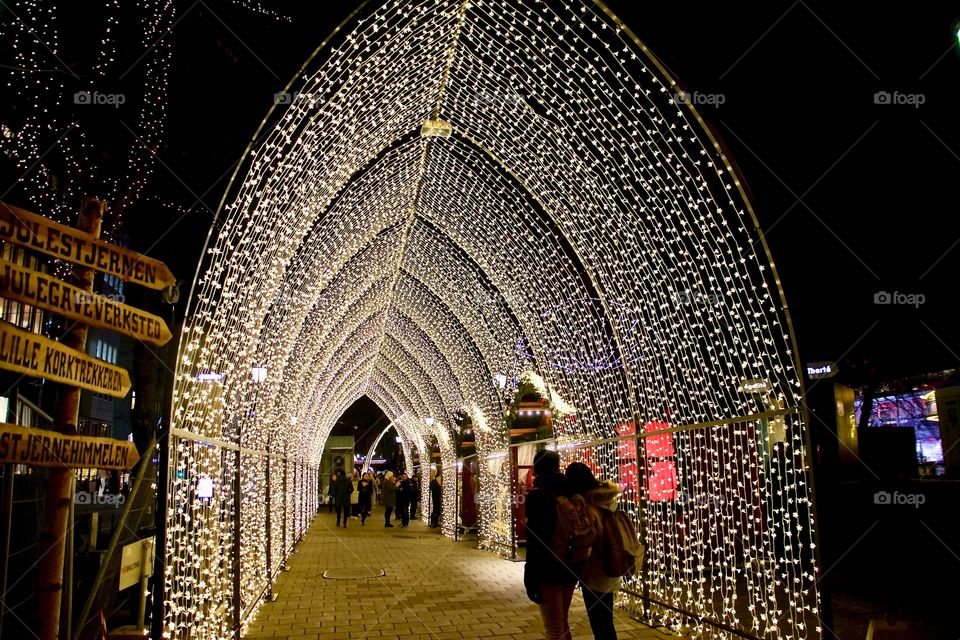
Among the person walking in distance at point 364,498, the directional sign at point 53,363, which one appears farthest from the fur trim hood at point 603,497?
the person walking in distance at point 364,498

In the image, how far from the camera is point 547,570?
3885 mm

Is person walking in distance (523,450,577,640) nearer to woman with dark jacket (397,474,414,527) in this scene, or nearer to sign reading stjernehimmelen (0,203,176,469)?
sign reading stjernehimmelen (0,203,176,469)

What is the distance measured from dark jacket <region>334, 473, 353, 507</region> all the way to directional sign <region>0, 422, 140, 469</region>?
53.5 feet

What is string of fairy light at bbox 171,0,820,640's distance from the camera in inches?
199

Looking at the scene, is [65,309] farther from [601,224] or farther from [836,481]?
[836,481]

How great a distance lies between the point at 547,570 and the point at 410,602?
3.91m

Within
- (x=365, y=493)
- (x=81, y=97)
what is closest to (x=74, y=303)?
(x=81, y=97)

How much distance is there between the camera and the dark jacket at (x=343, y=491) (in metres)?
19.1

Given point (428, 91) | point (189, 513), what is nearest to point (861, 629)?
point (189, 513)

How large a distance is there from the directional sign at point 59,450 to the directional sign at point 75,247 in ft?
2.55

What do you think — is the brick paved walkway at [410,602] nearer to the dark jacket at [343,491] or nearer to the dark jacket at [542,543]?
the dark jacket at [542,543]

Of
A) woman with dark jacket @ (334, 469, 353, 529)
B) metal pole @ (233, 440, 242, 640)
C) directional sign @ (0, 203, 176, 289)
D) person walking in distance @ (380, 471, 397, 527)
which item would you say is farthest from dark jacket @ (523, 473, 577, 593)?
woman with dark jacket @ (334, 469, 353, 529)

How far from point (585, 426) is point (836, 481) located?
12.6 ft

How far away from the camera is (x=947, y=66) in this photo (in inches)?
226
